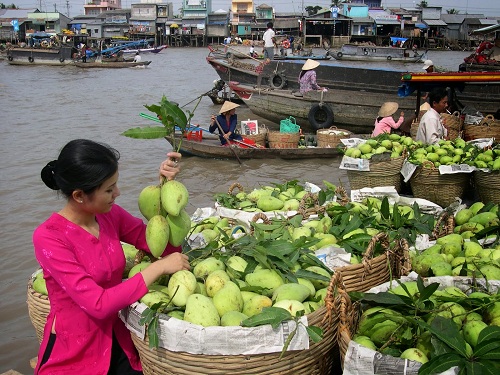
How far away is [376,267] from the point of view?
228 centimetres

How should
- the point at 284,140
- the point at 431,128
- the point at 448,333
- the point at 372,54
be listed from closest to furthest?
the point at 448,333
the point at 431,128
the point at 284,140
the point at 372,54

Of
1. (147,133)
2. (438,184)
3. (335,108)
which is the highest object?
(147,133)

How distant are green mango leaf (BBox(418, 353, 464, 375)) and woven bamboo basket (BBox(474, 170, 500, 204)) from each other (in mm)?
3326

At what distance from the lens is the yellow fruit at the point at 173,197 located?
1892 millimetres

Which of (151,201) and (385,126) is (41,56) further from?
(151,201)

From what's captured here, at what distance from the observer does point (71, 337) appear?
5.79 ft

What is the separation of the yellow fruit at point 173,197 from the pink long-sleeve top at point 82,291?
0.76 feet

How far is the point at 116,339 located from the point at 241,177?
5852 millimetres

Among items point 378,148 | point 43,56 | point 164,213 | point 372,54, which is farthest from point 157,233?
point 372,54

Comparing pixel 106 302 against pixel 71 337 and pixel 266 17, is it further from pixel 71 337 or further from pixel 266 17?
pixel 266 17

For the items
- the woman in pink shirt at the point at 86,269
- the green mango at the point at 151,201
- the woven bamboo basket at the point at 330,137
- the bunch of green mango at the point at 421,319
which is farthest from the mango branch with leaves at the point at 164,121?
the woven bamboo basket at the point at 330,137

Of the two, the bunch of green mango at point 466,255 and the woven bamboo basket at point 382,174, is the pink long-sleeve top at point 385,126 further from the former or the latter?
the bunch of green mango at point 466,255

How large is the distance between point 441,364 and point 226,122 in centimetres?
675

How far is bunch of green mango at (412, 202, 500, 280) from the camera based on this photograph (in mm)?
2207
